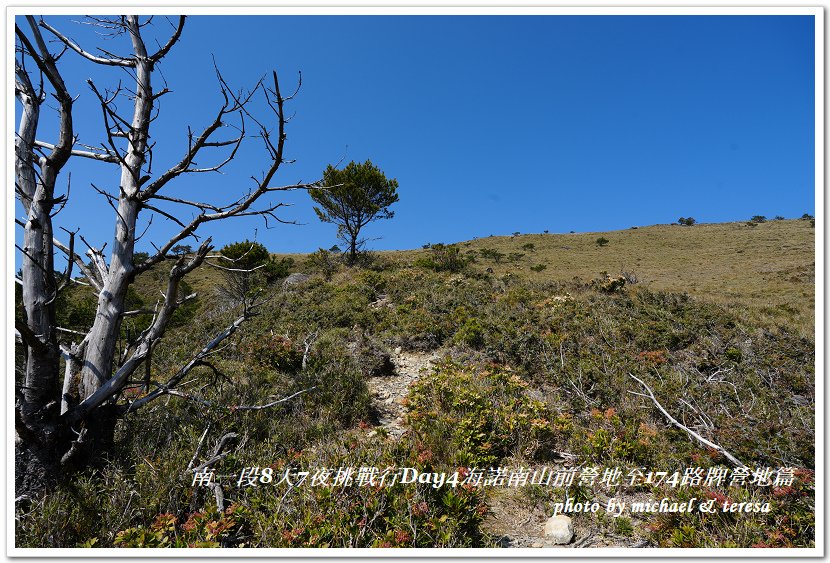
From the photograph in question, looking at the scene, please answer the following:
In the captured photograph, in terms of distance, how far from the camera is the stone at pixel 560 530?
346 centimetres

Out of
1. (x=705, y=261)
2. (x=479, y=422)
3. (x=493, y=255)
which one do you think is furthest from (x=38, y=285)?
(x=705, y=261)

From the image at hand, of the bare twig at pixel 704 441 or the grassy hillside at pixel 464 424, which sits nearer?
the grassy hillside at pixel 464 424

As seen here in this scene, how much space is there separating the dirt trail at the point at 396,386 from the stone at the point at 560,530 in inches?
103

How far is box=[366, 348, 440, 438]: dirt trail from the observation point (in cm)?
621

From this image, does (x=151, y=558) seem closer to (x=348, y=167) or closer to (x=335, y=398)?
(x=335, y=398)

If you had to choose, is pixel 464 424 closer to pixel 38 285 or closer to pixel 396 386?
pixel 396 386

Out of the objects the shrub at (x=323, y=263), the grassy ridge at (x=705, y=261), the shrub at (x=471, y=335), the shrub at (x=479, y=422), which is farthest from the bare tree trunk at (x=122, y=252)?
the shrub at (x=323, y=263)

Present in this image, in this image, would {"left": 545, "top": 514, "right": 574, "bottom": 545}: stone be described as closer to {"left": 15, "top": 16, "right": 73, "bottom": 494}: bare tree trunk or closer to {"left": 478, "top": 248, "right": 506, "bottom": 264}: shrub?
{"left": 15, "top": 16, "right": 73, "bottom": 494}: bare tree trunk

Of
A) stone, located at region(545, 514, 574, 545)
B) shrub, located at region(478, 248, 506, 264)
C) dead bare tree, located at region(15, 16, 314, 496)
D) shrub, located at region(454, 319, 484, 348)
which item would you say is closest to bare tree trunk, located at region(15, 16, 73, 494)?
dead bare tree, located at region(15, 16, 314, 496)

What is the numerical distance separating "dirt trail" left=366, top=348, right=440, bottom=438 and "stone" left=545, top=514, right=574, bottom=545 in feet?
8.55

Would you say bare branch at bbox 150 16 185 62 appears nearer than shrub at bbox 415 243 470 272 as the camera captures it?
Yes

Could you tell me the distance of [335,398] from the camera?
6047mm

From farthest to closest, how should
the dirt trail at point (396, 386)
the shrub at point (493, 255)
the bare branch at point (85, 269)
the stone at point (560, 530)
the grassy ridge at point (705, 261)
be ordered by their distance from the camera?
the shrub at point (493, 255) < the grassy ridge at point (705, 261) < the dirt trail at point (396, 386) < the bare branch at point (85, 269) < the stone at point (560, 530)

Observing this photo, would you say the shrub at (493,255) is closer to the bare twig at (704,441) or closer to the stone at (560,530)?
the bare twig at (704,441)
